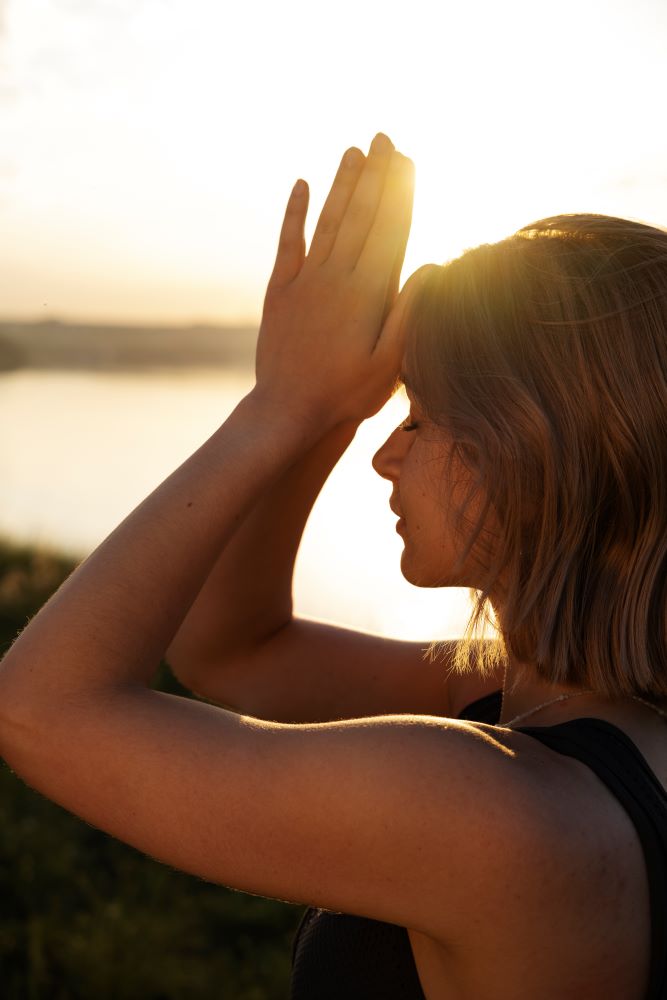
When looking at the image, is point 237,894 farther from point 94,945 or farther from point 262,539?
point 262,539

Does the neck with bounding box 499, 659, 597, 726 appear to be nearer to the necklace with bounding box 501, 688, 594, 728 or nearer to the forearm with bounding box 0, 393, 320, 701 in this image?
the necklace with bounding box 501, 688, 594, 728

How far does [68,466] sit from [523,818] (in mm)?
19037

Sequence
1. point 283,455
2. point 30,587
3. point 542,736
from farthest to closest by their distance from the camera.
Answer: point 30,587, point 283,455, point 542,736

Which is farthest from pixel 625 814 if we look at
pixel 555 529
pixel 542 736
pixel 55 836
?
pixel 55 836

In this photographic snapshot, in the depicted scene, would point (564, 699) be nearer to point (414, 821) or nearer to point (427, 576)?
point (427, 576)

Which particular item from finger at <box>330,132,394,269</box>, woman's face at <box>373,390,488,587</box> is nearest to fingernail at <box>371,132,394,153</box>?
finger at <box>330,132,394,269</box>

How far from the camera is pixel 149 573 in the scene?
1.62m

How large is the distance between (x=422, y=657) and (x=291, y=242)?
1.00 metres

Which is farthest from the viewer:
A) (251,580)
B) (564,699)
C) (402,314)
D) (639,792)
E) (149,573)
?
(251,580)

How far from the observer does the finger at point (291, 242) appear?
1929 mm

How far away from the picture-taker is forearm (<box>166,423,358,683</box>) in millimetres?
2307

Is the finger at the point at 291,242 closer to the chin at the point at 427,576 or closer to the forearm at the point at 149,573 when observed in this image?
the forearm at the point at 149,573

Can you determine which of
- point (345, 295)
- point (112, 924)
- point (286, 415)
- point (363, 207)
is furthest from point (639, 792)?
point (112, 924)

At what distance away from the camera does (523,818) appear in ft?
4.16
